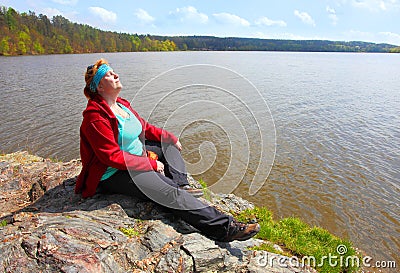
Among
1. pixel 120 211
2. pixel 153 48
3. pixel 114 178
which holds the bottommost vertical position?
pixel 120 211

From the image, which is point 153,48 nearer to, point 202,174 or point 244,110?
point 244,110

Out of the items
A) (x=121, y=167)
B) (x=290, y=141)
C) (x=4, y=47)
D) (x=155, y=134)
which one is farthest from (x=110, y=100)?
(x=4, y=47)

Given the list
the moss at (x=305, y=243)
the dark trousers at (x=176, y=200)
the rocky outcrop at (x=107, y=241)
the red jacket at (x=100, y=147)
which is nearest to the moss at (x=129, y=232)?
the rocky outcrop at (x=107, y=241)

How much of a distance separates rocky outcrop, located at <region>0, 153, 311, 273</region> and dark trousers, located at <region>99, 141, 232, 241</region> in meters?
0.22

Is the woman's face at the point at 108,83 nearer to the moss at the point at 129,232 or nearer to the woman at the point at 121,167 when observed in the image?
the woman at the point at 121,167

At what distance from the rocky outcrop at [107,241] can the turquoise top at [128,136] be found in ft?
1.79

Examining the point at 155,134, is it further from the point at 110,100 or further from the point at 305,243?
the point at 305,243

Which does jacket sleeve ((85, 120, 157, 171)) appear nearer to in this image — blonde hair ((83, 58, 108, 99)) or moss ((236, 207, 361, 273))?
blonde hair ((83, 58, 108, 99))

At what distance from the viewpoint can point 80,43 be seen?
95250mm

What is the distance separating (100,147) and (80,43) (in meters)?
104

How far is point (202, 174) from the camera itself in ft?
34.2

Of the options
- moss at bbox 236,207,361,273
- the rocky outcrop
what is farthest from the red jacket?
moss at bbox 236,207,361,273

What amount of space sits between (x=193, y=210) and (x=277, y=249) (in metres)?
2.11

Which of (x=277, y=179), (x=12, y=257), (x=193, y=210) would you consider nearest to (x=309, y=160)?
(x=277, y=179)
